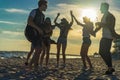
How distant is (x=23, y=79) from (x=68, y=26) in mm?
6494

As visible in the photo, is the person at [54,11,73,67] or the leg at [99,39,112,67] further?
the person at [54,11,73,67]

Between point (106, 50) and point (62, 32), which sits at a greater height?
point (62, 32)

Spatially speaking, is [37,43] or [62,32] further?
[62,32]

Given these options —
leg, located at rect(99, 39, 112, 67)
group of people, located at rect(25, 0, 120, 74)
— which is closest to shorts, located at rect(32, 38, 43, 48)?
group of people, located at rect(25, 0, 120, 74)

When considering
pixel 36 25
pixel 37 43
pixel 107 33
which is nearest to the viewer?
pixel 36 25

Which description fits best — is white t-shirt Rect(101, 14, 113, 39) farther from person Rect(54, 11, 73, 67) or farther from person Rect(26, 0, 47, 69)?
person Rect(54, 11, 73, 67)

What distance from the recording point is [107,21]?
48.8 ft

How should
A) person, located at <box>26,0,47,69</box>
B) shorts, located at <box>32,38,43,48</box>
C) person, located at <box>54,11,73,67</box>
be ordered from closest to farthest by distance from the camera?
person, located at <box>26,0,47,69</box> < shorts, located at <box>32,38,43,48</box> < person, located at <box>54,11,73,67</box>

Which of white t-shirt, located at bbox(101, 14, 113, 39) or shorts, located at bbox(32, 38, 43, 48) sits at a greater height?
white t-shirt, located at bbox(101, 14, 113, 39)

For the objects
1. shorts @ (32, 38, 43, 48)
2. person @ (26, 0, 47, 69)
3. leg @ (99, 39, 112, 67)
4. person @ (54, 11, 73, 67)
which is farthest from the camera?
person @ (54, 11, 73, 67)

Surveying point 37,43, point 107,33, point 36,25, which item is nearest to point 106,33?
point 107,33

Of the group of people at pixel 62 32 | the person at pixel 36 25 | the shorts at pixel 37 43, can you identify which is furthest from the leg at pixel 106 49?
the shorts at pixel 37 43

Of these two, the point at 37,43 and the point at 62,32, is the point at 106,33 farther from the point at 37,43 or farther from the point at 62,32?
the point at 62,32

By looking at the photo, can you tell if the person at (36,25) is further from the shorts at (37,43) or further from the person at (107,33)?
the person at (107,33)
